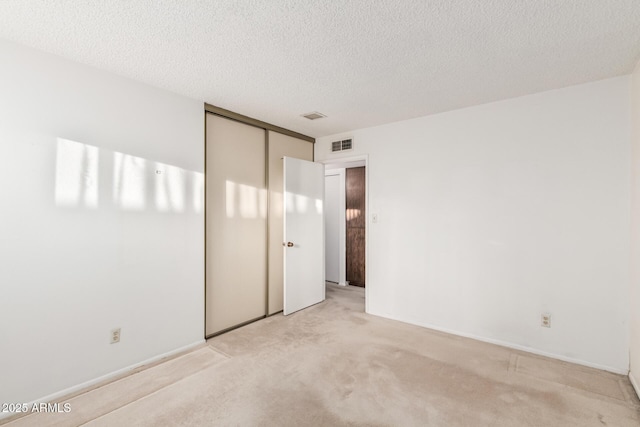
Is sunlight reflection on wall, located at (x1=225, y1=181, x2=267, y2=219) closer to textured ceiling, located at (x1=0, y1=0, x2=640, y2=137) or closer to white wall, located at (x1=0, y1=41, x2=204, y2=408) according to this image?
white wall, located at (x1=0, y1=41, x2=204, y2=408)

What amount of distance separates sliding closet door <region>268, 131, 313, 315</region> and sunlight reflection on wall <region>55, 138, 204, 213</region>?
1070 millimetres

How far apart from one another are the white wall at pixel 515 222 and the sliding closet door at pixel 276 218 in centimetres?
125

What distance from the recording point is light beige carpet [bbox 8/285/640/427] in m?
1.93

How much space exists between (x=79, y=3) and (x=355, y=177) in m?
4.53

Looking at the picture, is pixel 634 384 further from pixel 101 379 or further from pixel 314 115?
pixel 101 379

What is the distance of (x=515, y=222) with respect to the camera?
116 inches

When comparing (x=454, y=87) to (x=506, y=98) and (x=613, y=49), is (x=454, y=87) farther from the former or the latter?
(x=613, y=49)

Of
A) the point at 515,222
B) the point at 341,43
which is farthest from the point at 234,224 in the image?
the point at 515,222

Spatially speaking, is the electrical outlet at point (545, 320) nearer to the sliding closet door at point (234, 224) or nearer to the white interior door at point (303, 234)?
the white interior door at point (303, 234)

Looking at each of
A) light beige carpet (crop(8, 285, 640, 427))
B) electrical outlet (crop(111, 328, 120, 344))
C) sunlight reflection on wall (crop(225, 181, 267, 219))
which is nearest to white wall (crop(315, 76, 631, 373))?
light beige carpet (crop(8, 285, 640, 427))

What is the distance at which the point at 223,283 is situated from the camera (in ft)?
11.0

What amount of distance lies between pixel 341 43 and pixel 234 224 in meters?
2.26

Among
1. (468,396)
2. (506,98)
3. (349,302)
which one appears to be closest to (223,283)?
(349,302)

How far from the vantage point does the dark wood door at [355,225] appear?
5574 millimetres
